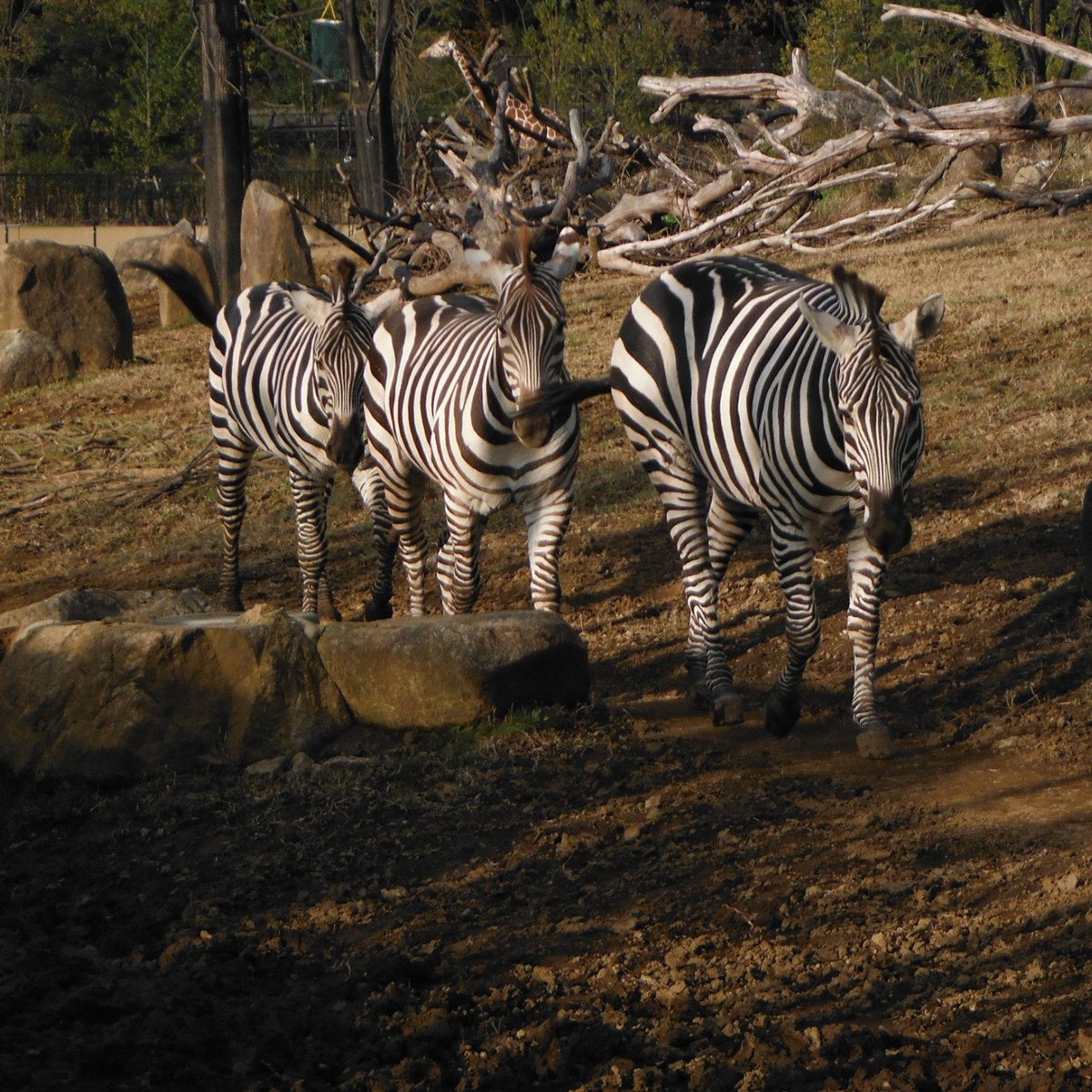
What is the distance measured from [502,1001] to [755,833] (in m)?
1.34

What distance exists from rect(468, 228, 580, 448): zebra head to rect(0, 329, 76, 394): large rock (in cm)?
1053

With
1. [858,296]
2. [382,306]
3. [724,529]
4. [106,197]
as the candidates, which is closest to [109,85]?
[106,197]

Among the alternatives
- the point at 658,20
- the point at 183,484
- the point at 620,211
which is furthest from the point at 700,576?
the point at 658,20

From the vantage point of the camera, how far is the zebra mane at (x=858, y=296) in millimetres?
5457

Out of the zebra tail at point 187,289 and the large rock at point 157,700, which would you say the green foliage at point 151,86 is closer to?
the zebra tail at point 187,289

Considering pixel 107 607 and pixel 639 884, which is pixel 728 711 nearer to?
pixel 639 884

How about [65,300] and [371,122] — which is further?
[371,122]

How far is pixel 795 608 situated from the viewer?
6062mm

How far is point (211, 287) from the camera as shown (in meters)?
18.8

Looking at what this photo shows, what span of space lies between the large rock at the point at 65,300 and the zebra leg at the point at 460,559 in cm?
1055

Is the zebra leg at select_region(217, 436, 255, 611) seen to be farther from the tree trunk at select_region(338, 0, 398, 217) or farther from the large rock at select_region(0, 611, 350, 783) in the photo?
the tree trunk at select_region(338, 0, 398, 217)

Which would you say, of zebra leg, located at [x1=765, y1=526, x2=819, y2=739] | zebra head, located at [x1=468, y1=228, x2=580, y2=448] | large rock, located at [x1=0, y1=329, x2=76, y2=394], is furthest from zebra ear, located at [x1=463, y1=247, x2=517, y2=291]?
large rock, located at [x1=0, y1=329, x2=76, y2=394]

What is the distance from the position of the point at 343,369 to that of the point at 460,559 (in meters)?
1.23

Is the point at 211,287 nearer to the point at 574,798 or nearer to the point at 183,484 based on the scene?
the point at 183,484
